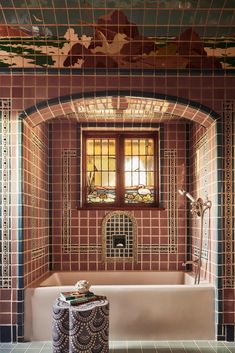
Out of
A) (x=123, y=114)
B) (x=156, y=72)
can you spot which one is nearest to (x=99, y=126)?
(x=123, y=114)

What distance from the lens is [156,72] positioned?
459 cm

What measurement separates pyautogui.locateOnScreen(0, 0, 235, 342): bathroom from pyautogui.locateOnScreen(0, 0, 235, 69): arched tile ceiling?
0.33 feet

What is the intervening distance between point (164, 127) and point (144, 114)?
0.55 metres

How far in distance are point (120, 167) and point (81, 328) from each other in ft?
8.64

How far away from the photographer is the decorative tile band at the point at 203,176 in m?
5.09

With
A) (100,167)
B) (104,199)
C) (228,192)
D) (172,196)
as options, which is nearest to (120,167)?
(100,167)

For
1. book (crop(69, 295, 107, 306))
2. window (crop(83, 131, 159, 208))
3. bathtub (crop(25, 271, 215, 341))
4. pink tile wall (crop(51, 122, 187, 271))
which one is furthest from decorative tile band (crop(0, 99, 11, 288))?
window (crop(83, 131, 159, 208))

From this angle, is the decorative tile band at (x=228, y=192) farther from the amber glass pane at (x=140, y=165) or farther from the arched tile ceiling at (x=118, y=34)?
the amber glass pane at (x=140, y=165)

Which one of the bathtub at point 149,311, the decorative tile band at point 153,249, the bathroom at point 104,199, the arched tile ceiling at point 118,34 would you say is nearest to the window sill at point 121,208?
the bathroom at point 104,199

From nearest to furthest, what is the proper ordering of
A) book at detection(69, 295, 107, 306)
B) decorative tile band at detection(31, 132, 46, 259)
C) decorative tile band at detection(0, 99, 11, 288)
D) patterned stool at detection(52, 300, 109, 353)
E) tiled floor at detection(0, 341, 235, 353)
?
1. patterned stool at detection(52, 300, 109, 353)
2. book at detection(69, 295, 107, 306)
3. tiled floor at detection(0, 341, 235, 353)
4. decorative tile band at detection(0, 99, 11, 288)
5. decorative tile band at detection(31, 132, 46, 259)

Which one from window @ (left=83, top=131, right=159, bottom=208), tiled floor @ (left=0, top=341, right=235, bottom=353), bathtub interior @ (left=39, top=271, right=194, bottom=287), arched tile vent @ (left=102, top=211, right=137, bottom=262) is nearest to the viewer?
tiled floor @ (left=0, top=341, right=235, bottom=353)

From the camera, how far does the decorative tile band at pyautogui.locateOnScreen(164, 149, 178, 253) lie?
→ 6035 millimetres

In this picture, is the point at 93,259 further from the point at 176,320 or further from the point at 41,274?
the point at 176,320

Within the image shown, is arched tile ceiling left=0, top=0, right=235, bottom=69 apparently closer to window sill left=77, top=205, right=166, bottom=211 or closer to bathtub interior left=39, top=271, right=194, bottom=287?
window sill left=77, top=205, right=166, bottom=211
